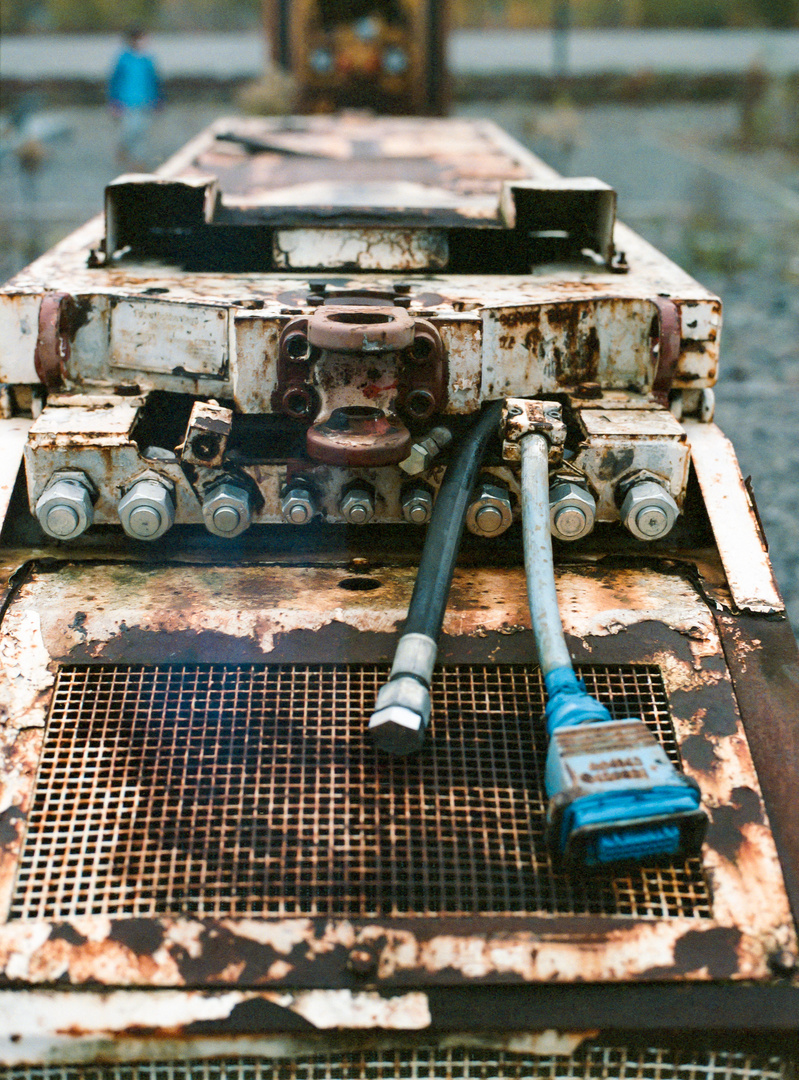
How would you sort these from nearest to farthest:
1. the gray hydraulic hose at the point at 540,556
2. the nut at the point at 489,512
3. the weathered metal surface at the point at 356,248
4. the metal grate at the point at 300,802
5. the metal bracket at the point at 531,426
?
the metal grate at the point at 300,802, the gray hydraulic hose at the point at 540,556, the metal bracket at the point at 531,426, the nut at the point at 489,512, the weathered metal surface at the point at 356,248

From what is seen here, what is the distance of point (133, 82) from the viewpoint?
32.0ft

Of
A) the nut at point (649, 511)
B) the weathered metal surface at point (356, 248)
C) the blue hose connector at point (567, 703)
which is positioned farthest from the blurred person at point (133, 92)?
the blue hose connector at point (567, 703)

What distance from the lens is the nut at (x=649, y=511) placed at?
75.4 inches

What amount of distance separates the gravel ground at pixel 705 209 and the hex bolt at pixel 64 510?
2.27m

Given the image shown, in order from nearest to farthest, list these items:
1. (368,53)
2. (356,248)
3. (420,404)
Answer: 1. (420,404)
2. (356,248)
3. (368,53)

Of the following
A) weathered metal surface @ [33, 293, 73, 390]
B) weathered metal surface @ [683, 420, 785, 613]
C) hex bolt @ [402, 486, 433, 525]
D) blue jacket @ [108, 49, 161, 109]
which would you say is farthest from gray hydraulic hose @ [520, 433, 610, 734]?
blue jacket @ [108, 49, 161, 109]

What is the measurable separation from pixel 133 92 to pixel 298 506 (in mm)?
9108

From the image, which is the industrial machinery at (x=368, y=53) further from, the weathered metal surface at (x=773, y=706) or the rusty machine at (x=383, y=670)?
the weathered metal surface at (x=773, y=706)

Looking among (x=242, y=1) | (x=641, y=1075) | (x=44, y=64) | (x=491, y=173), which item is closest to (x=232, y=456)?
(x=641, y=1075)

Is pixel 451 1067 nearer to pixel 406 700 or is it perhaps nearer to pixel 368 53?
pixel 406 700

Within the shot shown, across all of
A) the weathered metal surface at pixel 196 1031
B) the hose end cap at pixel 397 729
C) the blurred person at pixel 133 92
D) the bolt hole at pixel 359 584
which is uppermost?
the blurred person at pixel 133 92

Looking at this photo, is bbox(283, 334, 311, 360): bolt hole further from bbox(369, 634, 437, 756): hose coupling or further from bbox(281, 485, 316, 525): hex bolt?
bbox(369, 634, 437, 756): hose coupling

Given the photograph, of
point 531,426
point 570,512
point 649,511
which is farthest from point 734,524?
point 531,426

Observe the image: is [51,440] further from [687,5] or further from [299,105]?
[687,5]
